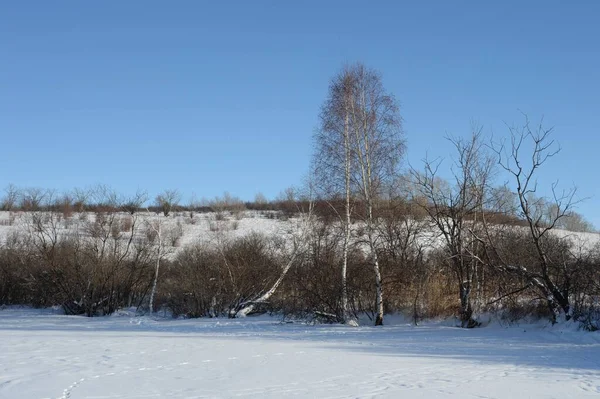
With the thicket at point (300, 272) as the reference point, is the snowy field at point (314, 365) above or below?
below

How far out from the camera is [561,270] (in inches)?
651

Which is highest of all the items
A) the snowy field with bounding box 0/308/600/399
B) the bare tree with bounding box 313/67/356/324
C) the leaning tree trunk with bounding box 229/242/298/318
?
the bare tree with bounding box 313/67/356/324

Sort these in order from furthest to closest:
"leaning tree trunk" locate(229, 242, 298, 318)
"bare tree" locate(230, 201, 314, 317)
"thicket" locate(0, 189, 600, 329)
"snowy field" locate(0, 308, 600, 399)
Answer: "bare tree" locate(230, 201, 314, 317) → "leaning tree trunk" locate(229, 242, 298, 318) → "thicket" locate(0, 189, 600, 329) → "snowy field" locate(0, 308, 600, 399)

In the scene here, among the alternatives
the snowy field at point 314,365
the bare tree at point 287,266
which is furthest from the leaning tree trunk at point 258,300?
Answer: the snowy field at point 314,365

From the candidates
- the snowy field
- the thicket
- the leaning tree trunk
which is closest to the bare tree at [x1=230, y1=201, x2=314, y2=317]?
the leaning tree trunk

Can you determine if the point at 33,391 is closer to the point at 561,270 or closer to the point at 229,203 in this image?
the point at 561,270

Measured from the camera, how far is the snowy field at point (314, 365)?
7.75 m

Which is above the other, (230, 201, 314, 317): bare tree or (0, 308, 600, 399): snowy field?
(230, 201, 314, 317): bare tree

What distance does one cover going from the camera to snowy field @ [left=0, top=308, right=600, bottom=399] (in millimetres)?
7750

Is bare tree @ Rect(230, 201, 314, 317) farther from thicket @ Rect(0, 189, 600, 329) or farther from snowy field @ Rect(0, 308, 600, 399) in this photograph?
snowy field @ Rect(0, 308, 600, 399)

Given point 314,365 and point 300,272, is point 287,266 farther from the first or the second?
point 314,365

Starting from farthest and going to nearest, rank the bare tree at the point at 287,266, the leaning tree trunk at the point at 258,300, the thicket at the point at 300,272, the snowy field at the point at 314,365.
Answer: the bare tree at the point at 287,266 → the leaning tree trunk at the point at 258,300 → the thicket at the point at 300,272 → the snowy field at the point at 314,365

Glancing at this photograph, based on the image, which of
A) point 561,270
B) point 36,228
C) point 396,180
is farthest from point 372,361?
point 36,228

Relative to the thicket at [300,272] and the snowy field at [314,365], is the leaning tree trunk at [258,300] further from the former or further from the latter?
the snowy field at [314,365]
